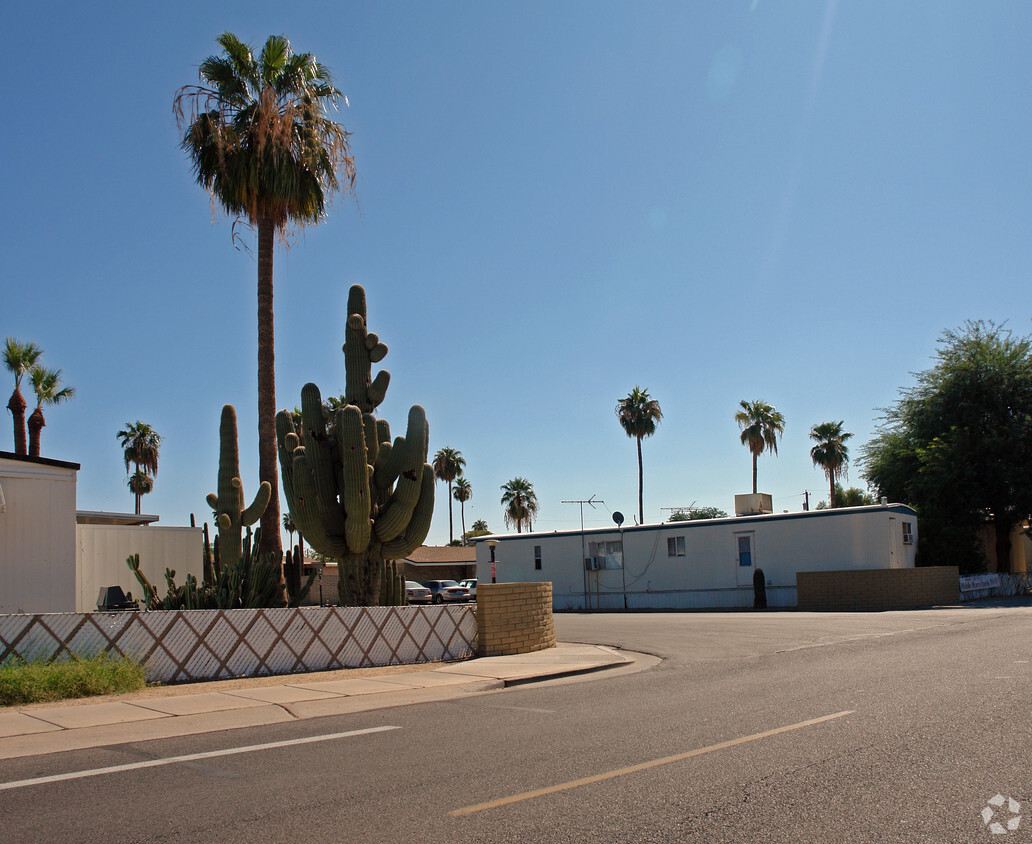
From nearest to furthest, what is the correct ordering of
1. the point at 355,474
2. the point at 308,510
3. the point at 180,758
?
the point at 180,758 → the point at 355,474 → the point at 308,510

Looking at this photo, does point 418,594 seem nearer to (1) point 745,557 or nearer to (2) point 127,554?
(1) point 745,557

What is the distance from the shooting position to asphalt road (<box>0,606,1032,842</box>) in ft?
17.0

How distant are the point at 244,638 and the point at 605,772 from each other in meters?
8.22

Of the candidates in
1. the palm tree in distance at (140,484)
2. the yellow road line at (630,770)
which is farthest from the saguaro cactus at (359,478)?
the palm tree in distance at (140,484)

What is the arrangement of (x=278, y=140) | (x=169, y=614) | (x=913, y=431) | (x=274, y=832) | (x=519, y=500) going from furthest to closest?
1. (x=519, y=500)
2. (x=913, y=431)
3. (x=278, y=140)
4. (x=169, y=614)
5. (x=274, y=832)

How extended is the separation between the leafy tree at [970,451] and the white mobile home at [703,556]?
3284mm

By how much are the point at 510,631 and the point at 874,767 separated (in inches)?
A: 417

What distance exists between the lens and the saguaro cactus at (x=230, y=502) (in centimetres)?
1686

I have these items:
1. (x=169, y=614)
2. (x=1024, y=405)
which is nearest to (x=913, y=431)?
(x=1024, y=405)

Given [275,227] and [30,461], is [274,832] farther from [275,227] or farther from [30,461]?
[275,227]

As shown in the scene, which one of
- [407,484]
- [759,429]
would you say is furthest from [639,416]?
[407,484]

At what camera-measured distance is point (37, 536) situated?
54.6ft

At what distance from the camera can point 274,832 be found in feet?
17.1

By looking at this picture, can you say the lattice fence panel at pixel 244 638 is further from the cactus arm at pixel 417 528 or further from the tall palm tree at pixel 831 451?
the tall palm tree at pixel 831 451
